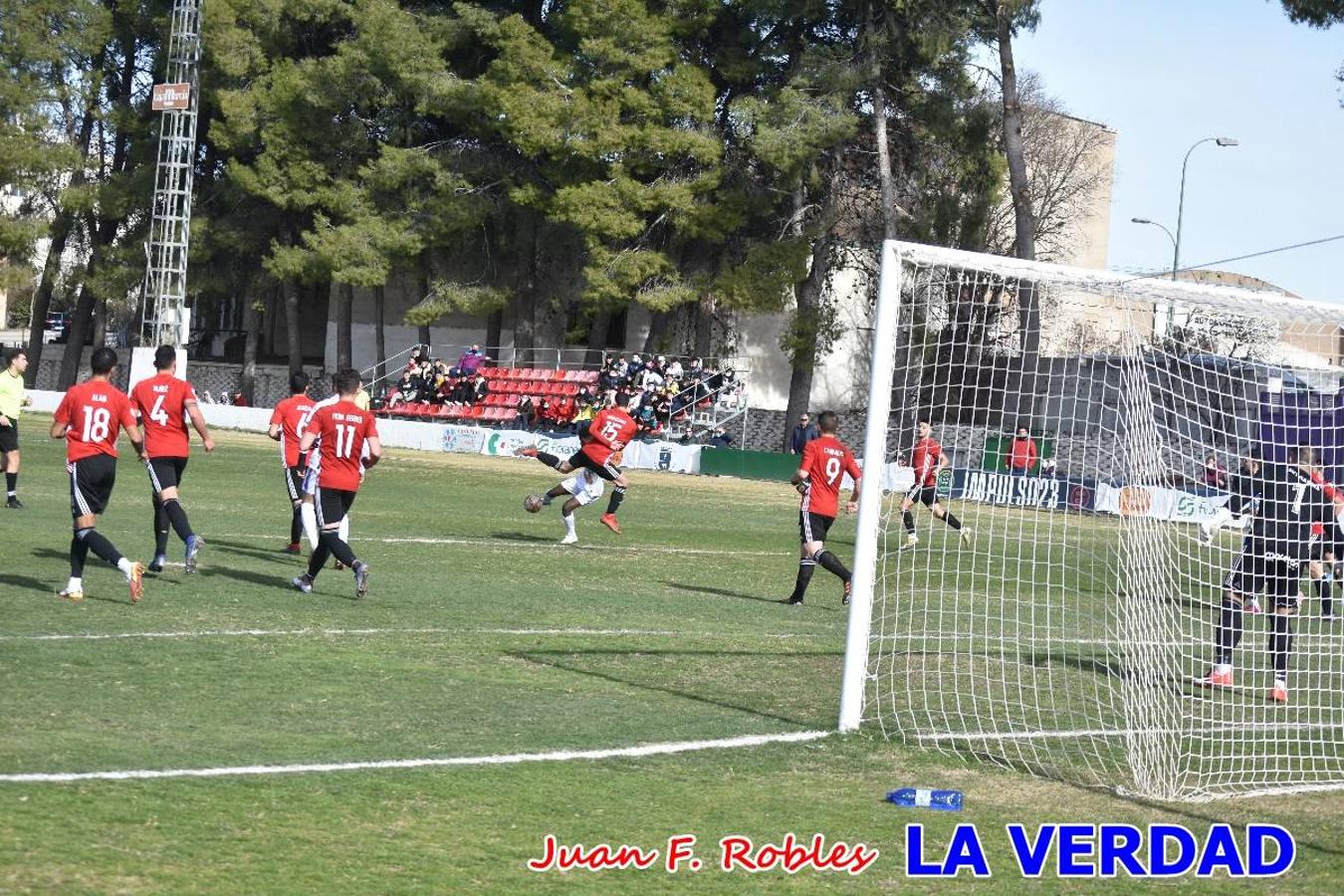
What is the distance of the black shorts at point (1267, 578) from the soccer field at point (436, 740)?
2709 millimetres

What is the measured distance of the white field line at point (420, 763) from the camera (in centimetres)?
724

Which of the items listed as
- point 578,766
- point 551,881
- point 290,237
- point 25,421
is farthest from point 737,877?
point 290,237

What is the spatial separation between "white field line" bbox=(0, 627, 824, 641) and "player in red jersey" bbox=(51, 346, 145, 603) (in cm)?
109

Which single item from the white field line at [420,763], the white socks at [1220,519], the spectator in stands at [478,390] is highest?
the spectator in stands at [478,390]

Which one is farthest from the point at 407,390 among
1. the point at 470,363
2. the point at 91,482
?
the point at 91,482

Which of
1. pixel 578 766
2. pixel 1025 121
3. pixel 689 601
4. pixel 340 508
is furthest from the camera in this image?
pixel 1025 121

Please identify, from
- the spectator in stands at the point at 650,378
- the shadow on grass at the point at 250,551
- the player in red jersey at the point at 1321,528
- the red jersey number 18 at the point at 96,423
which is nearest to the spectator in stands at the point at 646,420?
the spectator in stands at the point at 650,378

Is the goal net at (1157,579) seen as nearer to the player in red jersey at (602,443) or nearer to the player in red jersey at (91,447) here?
the player in red jersey at (602,443)

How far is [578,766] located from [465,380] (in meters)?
42.4

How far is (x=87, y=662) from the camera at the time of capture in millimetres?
10102

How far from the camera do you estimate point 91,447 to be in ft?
41.1

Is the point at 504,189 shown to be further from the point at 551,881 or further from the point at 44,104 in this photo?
the point at 551,881

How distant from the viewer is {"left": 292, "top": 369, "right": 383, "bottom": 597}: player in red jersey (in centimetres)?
1332

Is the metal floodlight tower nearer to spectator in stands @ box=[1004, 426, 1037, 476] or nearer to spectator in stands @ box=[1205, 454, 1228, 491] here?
spectator in stands @ box=[1004, 426, 1037, 476]
